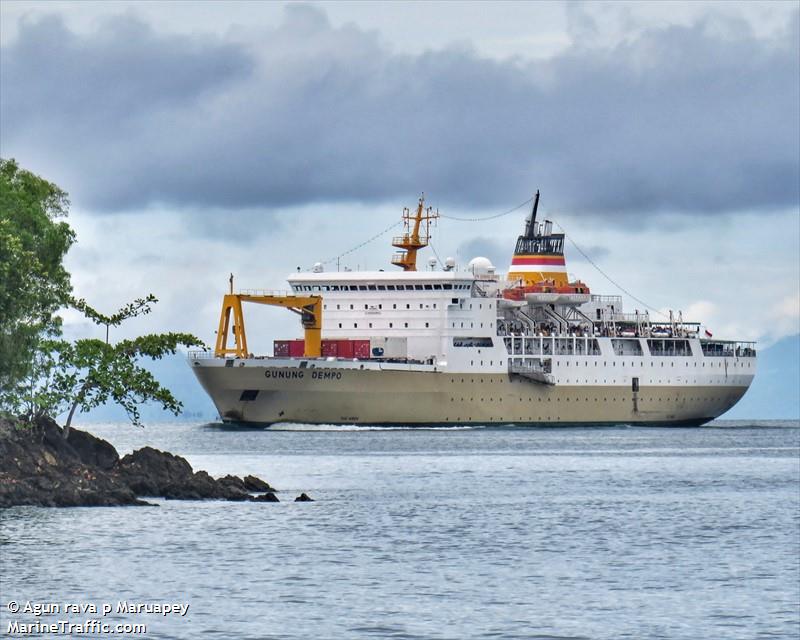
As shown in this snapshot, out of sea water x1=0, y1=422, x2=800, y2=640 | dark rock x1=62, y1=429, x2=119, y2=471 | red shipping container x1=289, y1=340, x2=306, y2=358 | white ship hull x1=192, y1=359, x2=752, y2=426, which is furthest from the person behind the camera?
red shipping container x1=289, y1=340, x2=306, y2=358

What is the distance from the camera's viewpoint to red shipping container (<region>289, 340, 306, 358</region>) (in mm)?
93562

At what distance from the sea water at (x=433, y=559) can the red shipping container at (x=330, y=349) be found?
32.1 meters

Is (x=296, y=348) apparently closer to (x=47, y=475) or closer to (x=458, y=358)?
(x=458, y=358)

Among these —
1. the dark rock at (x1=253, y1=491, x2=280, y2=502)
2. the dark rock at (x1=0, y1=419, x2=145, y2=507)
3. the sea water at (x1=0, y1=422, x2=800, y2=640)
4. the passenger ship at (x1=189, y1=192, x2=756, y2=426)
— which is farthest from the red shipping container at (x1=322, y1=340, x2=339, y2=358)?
the dark rock at (x1=253, y1=491, x2=280, y2=502)

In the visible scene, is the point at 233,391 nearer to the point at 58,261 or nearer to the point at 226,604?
the point at 58,261

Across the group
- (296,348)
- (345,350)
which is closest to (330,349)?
(345,350)

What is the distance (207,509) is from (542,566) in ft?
39.1

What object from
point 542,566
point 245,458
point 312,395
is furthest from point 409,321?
point 542,566

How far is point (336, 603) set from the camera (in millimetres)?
29359

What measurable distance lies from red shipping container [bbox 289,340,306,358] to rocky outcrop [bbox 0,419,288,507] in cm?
4371

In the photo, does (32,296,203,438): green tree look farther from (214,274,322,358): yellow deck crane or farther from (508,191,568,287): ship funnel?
(508,191,568,287): ship funnel

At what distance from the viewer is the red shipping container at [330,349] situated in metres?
91.9

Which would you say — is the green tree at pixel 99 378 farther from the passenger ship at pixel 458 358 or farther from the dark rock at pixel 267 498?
the passenger ship at pixel 458 358

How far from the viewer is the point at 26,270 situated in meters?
43.7
